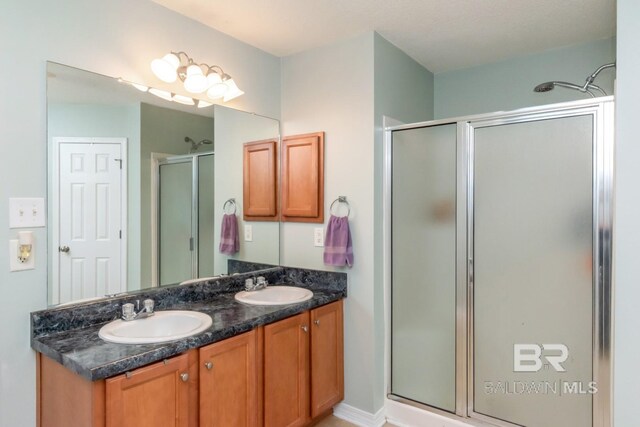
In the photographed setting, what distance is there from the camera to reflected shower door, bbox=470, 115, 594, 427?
1910mm

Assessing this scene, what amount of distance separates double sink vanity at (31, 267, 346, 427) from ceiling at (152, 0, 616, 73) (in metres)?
1.53

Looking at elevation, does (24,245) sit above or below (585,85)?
below

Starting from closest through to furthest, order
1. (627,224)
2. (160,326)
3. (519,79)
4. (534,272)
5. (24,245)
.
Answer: (24,245), (627,224), (160,326), (534,272), (519,79)

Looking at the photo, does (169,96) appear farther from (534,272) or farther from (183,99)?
(534,272)

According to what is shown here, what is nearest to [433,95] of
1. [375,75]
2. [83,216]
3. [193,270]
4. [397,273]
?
[375,75]

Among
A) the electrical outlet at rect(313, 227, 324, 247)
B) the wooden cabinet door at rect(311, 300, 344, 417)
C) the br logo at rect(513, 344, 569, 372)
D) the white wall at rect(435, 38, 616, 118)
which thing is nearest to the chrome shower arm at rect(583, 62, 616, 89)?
the white wall at rect(435, 38, 616, 118)

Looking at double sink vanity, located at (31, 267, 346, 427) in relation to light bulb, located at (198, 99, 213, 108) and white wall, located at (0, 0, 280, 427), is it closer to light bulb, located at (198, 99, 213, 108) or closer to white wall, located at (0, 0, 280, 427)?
white wall, located at (0, 0, 280, 427)

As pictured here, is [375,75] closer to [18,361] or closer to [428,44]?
[428,44]

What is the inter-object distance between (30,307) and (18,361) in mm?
209

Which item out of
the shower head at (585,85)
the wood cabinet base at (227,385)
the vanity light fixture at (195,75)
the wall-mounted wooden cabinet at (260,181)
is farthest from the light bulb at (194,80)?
the shower head at (585,85)

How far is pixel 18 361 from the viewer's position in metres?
1.50

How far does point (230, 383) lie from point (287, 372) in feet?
1.36

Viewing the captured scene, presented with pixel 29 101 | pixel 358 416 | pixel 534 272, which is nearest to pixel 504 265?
pixel 534 272

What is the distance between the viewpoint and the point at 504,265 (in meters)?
2.12
